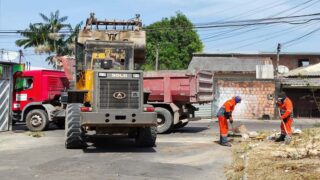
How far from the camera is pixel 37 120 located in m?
22.0

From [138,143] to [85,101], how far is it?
2.00m

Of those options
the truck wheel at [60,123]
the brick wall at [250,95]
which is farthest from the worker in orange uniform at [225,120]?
the brick wall at [250,95]

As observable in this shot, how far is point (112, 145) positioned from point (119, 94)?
2.87 metres

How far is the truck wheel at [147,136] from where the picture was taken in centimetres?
1517

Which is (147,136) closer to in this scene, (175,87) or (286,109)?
(286,109)

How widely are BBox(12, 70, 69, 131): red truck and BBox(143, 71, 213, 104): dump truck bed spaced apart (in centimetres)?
403

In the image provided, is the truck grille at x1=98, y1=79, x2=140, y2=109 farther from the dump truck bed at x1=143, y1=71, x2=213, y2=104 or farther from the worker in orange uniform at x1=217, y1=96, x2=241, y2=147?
the dump truck bed at x1=143, y1=71, x2=213, y2=104

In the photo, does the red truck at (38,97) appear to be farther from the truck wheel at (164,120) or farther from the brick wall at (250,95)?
the brick wall at (250,95)

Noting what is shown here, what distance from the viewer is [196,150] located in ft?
49.1

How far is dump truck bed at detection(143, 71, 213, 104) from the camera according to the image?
20469 mm

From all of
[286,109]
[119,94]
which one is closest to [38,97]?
[119,94]

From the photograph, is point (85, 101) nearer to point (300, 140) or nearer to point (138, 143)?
point (138, 143)

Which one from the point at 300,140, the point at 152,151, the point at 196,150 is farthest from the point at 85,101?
the point at 300,140

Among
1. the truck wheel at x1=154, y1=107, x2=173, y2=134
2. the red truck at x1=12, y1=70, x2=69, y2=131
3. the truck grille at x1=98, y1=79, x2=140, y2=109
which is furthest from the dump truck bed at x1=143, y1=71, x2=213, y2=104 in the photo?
the truck grille at x1=98, y1=79, x2=140, y2=109
